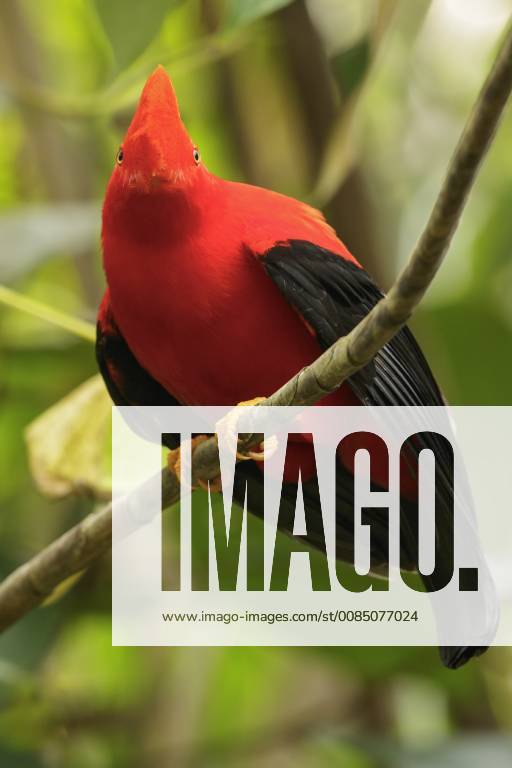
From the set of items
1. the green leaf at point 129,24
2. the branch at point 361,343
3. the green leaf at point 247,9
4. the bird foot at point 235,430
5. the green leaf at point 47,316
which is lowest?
the branch at point 361,343

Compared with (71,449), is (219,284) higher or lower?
higher

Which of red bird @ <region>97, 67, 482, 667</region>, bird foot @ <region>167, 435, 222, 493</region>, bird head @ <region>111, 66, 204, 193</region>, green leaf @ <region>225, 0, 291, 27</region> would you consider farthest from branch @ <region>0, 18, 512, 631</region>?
green leaf @ <region>225, 0, 291, 27</region>

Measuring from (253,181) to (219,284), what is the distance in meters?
1.57

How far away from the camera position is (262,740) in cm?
307

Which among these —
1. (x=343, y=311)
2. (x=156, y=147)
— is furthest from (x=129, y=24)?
(x=343, y=311)

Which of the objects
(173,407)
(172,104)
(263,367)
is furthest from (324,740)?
(172,104)

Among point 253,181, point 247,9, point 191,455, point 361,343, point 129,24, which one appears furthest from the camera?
point 253,181

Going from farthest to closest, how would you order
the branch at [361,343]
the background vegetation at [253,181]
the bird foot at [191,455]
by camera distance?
the background vegetation at [253,181]
the bird foot at [191,455]
the branch at [361,343]

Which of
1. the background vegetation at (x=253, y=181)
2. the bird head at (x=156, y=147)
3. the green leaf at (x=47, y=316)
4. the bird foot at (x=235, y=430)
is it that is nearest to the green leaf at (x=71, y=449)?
the background vegetation at (x=253, y=181)

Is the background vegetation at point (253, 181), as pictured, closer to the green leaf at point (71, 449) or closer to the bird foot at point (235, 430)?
the green leaf at point (71, 449)

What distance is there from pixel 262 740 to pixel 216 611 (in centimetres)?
54

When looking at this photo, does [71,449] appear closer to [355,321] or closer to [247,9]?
[355,321]

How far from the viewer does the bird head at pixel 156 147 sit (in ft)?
6.21

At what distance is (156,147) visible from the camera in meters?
1.90
